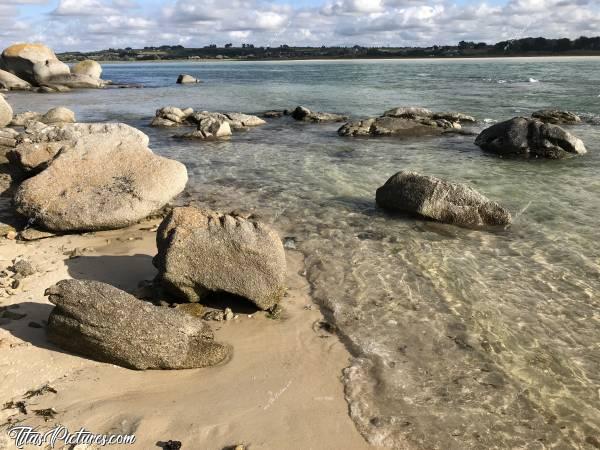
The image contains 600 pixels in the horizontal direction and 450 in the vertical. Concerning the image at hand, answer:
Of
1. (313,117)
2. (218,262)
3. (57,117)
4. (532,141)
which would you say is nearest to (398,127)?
(313,117)

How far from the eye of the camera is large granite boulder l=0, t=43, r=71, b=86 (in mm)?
44750

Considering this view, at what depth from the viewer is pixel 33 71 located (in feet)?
148

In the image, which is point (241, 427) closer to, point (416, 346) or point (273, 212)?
point (416, 346)

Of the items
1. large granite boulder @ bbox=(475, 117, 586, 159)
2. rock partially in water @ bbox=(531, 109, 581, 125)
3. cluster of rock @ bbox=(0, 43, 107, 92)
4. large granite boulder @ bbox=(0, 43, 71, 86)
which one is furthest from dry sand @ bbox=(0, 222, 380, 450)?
large granite boulder @ bbox=(0, 43, 71, 86)

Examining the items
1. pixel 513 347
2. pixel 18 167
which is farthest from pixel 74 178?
pixel 513 347

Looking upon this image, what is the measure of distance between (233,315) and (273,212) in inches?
173

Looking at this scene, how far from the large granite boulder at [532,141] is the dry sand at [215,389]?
1274cm

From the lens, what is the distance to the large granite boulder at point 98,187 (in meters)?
8.41

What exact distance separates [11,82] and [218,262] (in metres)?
46.3

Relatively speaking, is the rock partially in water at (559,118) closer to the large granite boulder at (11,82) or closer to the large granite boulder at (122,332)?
the large granite boulder at (122,332)

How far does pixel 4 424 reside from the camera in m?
4.17

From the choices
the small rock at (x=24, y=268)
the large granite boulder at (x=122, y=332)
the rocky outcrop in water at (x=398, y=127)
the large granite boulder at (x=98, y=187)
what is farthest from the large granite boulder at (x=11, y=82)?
the large granite boulder at (x=122, y=332)

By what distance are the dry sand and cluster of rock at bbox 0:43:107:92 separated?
145ft

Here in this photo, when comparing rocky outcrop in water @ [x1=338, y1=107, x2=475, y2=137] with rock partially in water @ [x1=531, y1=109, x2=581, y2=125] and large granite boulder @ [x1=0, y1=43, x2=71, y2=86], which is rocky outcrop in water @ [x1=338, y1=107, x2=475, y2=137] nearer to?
rock partially in water @ [x1=531, y1=109, x2=581, y2=125]
